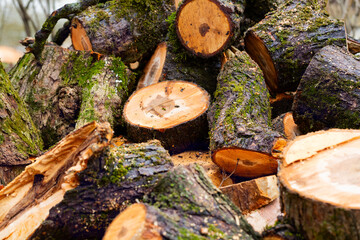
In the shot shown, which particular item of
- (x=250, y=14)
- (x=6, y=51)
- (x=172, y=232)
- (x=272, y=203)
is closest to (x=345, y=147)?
(x=272, y=203)

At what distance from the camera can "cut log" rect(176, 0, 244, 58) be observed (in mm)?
3309

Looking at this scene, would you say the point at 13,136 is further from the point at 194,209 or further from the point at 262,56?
the point at 262,56

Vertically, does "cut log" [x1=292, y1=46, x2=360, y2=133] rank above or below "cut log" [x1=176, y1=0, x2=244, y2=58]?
below

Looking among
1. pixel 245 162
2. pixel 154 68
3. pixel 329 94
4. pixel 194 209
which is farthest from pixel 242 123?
pixel 154 68

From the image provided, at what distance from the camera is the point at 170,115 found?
315cm

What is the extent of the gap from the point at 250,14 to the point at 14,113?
3.04 m

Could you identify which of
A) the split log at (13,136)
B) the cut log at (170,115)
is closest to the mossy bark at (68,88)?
the cut log at (170,115)

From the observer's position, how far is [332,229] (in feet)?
4.69

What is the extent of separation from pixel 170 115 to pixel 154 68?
0.97 m

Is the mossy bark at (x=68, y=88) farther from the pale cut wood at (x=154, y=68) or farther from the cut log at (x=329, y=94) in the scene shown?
the cut log at (x=329, y=94)

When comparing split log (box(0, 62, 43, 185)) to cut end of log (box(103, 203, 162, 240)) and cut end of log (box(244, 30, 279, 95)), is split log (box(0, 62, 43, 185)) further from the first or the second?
cut end of log (box(244, 30, 279, 95))

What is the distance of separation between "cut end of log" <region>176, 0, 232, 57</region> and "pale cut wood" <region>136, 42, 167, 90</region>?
0.41m

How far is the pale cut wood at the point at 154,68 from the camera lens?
3785mm

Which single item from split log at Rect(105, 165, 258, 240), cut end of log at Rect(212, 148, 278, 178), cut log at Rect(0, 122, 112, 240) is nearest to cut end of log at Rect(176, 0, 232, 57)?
cut end of log at Rect(212, 148, 278, 178)
